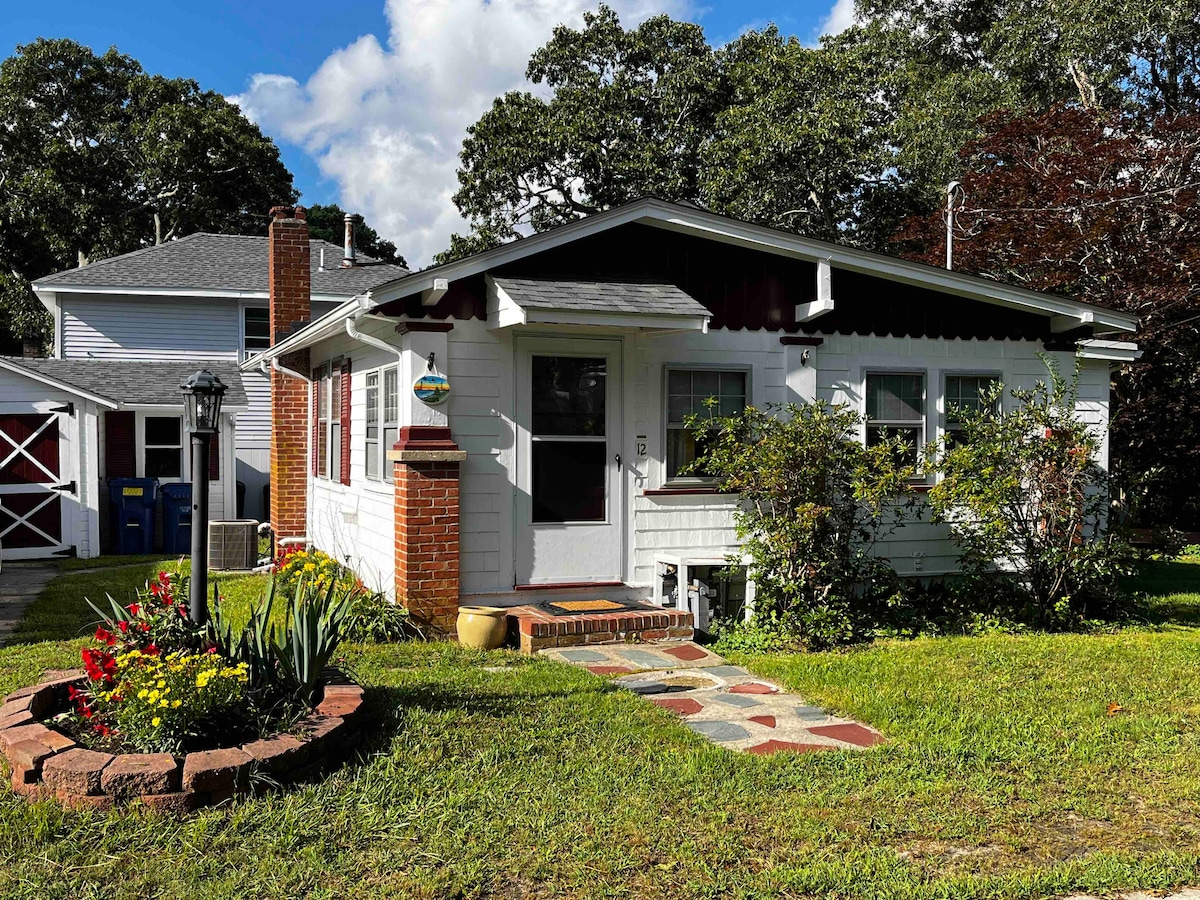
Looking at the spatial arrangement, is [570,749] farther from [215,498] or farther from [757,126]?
[757,126]

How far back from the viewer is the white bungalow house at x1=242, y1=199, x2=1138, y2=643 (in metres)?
8.38

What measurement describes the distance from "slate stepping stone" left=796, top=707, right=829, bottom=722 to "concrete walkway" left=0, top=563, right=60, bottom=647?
636cm

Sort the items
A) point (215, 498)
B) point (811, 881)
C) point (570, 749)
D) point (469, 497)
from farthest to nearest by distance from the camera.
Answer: point (215, 498)
point (469, 497)
point (570, 749)
point (811, 881)

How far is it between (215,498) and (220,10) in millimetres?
7699

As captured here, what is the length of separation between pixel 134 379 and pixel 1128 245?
1698 cm

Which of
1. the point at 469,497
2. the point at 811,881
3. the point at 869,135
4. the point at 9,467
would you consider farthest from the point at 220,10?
the point at 869,135

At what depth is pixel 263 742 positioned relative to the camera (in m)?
4.79

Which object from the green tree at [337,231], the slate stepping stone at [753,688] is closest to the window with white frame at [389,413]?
the slate stepping stone at [753,688]

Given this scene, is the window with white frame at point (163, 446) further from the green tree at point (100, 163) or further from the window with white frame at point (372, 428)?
the green tree at point (100, 163)

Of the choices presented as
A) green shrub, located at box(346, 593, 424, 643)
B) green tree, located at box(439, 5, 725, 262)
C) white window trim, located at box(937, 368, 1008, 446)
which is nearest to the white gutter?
green shrub, located at box(346, 593, 424, 643)

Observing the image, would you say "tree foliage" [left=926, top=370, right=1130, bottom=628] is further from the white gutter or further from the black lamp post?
the black lamp post

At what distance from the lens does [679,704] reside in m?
6.46

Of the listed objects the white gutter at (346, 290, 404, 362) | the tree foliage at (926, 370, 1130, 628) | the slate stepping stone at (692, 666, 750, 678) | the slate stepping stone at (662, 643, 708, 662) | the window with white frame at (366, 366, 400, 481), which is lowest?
the slate stepping stone at (692, 666, 750, 678)

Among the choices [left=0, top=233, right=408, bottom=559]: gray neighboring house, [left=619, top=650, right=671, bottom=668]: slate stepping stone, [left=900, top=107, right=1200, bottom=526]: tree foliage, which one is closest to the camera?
[left=619, top=650, right=671, bottom=668]: slate stepping stone
